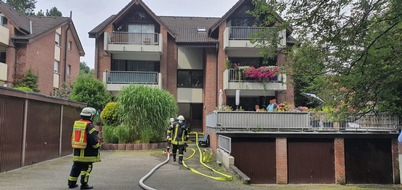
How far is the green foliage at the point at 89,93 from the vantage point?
21.5 m

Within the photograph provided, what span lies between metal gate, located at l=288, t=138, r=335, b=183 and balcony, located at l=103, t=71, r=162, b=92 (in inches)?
421

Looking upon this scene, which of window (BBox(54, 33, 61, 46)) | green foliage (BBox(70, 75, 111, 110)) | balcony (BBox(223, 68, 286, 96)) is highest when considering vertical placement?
window (BBox(54, 33, 61, 46))

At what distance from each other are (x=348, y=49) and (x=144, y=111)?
36.8 ft

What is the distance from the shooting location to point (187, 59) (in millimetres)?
26516

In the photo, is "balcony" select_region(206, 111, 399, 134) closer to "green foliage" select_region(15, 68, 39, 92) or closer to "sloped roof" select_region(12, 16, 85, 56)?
"green foliage" select_region(15, 68, 39, 92)

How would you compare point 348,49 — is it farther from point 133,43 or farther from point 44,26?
point 44,26

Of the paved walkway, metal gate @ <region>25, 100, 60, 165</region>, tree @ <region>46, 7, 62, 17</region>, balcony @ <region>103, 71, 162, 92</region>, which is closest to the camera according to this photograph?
the paved walkway

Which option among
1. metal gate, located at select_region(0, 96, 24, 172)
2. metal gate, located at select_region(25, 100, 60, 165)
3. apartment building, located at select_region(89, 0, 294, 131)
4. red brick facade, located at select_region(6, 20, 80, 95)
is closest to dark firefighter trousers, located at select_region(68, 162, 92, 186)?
metal gate, located at select_region(0, 96, 24, 172)

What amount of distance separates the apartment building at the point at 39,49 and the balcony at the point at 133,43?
5.83 metres

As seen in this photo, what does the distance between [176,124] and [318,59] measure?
575 centimetres

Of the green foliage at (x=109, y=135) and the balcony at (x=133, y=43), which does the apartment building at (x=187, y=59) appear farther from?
the green foliage at (x=109, y=135)

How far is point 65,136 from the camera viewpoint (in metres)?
14.5

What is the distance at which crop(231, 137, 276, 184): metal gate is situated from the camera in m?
16.1

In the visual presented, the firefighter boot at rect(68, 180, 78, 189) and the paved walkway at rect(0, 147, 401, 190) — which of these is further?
the paved walkway at rect(0, 147, 401, 190)
